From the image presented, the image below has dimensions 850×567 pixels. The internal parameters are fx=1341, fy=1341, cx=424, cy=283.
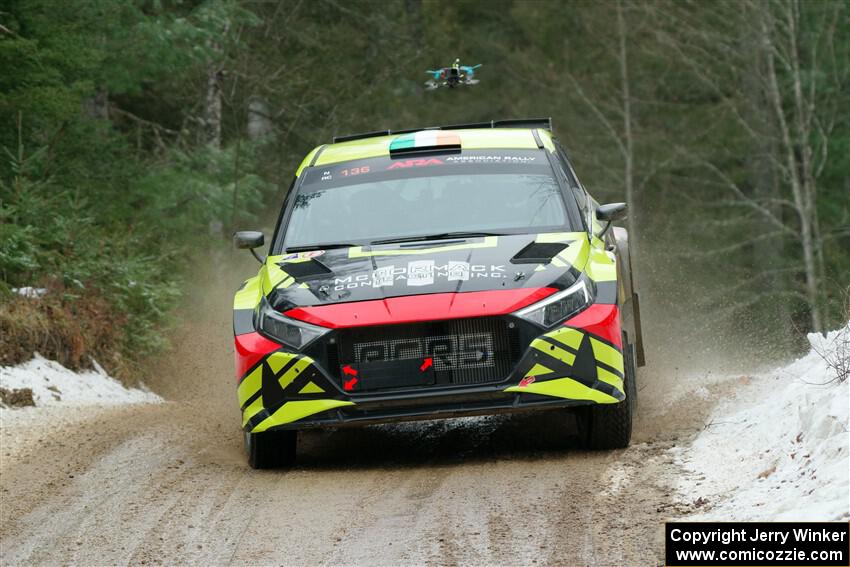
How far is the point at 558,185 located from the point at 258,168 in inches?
729

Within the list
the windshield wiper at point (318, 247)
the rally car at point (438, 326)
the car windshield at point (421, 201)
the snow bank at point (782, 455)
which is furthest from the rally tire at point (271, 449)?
the snow bank at point (782, 455)

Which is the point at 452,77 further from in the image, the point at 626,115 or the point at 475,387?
the point at 626,115

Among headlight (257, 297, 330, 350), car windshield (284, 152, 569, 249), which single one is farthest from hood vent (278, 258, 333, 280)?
car windshield (284, 152, 569, 249)

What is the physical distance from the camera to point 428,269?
7.68m

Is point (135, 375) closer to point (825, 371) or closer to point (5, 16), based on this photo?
point (5, 16)

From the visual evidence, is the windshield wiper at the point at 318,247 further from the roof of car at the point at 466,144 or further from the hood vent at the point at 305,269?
the roof of car at the point at 466,144

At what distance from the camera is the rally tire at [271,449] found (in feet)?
26.2

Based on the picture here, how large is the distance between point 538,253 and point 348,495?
5.98ft

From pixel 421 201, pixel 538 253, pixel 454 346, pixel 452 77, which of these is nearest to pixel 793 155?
pixel 452 77

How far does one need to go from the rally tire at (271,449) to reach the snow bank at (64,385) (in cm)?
383

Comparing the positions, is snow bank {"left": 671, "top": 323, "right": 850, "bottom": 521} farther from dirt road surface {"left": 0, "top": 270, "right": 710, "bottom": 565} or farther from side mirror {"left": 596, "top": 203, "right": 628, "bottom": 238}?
side mirror {"left": 596, "top": 203, "right": 628, "bottom": 238}

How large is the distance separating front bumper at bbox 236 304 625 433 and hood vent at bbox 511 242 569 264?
43 centimetres

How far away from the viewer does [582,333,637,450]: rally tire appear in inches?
303

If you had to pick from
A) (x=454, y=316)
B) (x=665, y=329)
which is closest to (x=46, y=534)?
(x=454, y=316)
